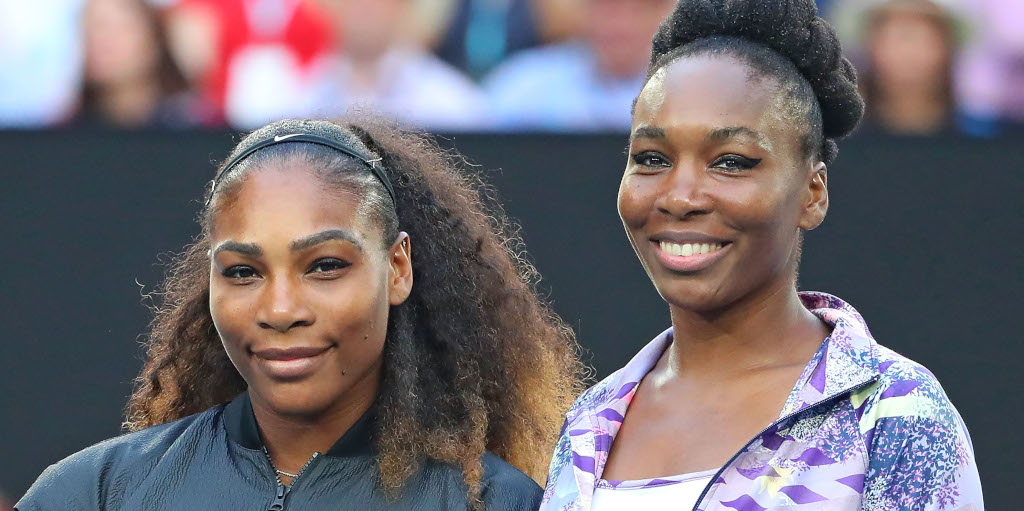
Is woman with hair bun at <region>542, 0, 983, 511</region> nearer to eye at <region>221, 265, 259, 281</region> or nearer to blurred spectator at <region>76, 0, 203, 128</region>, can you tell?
eye at <region>221, 265, 259, 281</region>

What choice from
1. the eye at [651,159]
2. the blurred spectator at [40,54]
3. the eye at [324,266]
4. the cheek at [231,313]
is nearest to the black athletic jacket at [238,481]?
the cheek at [231,313]

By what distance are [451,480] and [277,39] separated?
8.02 ft

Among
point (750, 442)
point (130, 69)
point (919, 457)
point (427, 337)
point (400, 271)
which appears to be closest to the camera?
point (919, 457)

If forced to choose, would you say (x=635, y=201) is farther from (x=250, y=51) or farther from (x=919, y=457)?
(x=250, y=51)

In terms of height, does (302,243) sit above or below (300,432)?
above

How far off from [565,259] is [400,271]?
7.11 ft

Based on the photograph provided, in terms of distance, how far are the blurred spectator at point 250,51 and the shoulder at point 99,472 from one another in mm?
2122

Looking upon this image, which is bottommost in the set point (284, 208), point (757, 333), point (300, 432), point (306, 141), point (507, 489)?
point (507, 489)

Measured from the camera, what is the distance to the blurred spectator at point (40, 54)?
4.84 meters

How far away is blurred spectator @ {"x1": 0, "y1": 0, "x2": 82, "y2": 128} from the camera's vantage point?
484cm

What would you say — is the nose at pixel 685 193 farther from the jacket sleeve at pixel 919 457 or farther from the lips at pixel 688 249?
the jacket sleeve at pixel 919 457

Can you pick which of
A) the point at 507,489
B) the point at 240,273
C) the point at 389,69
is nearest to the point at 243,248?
the point at 240,273

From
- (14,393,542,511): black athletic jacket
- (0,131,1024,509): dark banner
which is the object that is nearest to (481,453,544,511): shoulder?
(14,393,542,511): black athletic jacket

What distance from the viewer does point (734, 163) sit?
2428 mm
